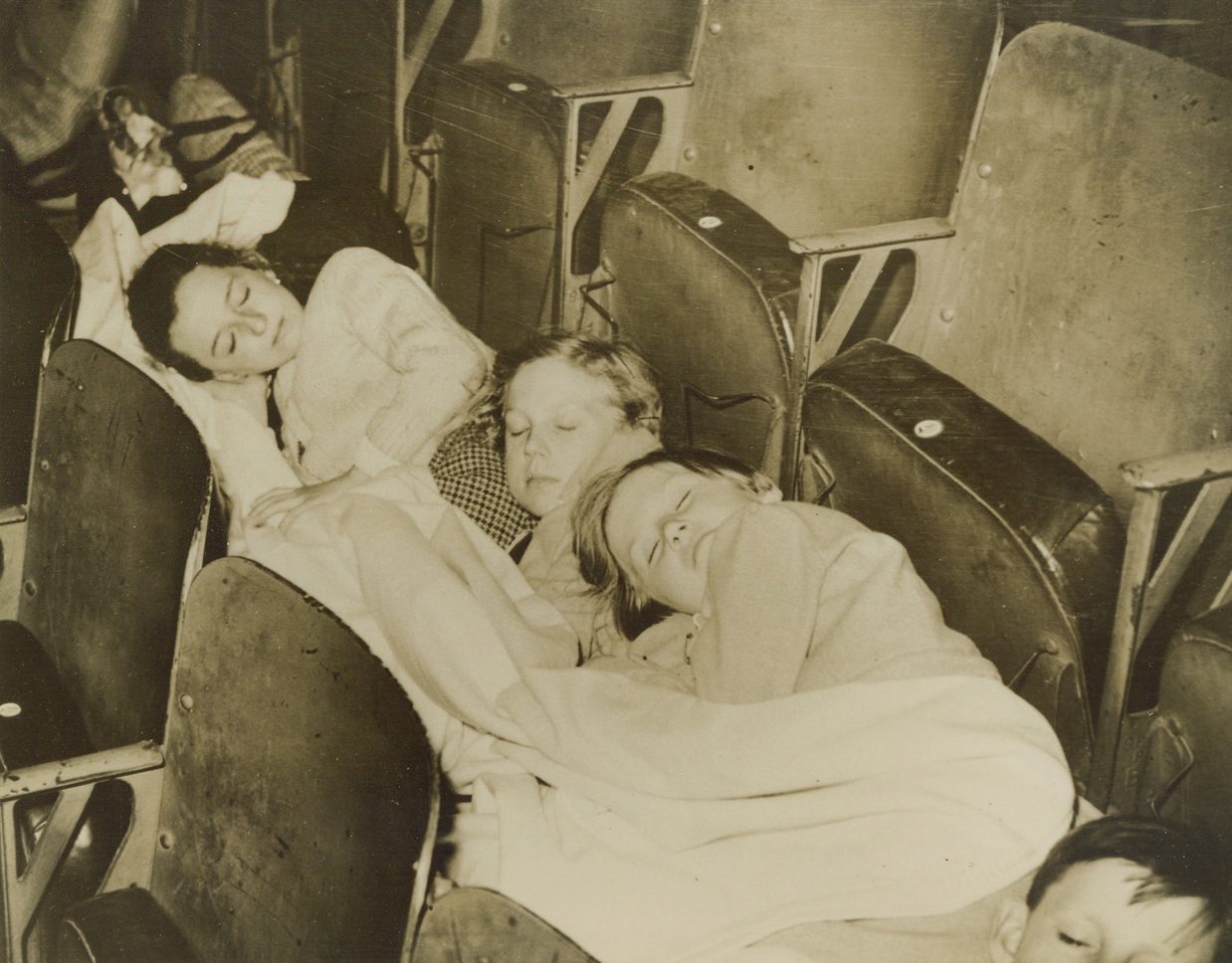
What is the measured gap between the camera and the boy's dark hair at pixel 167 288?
81.4 inches

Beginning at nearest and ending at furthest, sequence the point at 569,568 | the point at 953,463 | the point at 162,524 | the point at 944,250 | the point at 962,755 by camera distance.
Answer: the point at 962,755 < the point at 953,463 < the point at 944,250 < the point at 569,568 < the point at 162,524

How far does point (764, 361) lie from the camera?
1.85 meters

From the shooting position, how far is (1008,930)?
4.80ft

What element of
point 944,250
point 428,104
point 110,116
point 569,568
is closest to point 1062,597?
point 944,250

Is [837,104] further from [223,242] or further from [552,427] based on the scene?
[223,242]

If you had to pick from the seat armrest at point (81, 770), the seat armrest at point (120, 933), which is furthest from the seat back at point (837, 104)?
the seat armrest at point (120, 933)

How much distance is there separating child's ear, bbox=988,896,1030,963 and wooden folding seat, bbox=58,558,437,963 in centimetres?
66

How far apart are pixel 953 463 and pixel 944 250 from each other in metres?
0.32

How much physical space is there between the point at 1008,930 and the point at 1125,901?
0.14 metres

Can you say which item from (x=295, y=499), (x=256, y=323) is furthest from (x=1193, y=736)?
(x=256, y=323)

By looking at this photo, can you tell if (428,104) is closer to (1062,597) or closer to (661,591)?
(661,591)

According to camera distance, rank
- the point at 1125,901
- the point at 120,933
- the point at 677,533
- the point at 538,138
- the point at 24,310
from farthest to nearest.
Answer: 1. the point at 24,310
2. the point at 538,138
3. the point at 120,933
4. the point at 677,533
5. the point at 1125,901

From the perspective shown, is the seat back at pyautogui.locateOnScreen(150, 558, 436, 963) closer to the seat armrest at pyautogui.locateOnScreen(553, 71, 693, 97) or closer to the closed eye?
the closed eye

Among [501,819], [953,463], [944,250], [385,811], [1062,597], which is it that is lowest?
[501,819]
